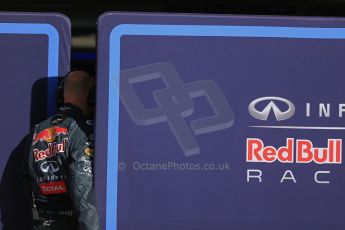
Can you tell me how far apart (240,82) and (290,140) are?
419mm

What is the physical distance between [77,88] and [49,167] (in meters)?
0.46

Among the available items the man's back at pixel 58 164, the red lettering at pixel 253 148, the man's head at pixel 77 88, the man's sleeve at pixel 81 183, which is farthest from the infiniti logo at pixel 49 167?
the red lettering at pixel 253 148

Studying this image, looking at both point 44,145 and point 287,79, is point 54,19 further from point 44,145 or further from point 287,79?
point 287,79

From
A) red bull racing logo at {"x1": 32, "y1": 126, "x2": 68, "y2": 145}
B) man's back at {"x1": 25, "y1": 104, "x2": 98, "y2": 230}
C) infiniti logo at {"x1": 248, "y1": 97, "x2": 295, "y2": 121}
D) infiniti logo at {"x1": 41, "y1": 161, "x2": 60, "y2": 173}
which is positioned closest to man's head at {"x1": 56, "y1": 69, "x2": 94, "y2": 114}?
man's back at {"x1": 25, "y1": 104, "x2": 98, "y2": 230}

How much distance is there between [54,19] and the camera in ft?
12.4

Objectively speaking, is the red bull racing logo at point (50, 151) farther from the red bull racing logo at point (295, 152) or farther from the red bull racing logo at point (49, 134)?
the red bull racing logo at point (295, 152)

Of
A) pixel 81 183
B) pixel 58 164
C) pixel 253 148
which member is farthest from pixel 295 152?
pixel 58 164

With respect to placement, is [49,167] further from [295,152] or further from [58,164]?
[295,152]

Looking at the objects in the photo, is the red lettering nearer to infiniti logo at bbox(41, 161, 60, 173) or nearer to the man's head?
the man's head

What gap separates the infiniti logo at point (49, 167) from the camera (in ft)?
11.7

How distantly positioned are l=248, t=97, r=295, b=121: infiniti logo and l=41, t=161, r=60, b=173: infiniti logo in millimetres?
1091

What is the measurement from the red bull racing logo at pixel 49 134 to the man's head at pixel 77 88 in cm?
19

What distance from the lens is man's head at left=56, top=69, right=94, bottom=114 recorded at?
3.66 metres

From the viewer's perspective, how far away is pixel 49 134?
11.7ft
